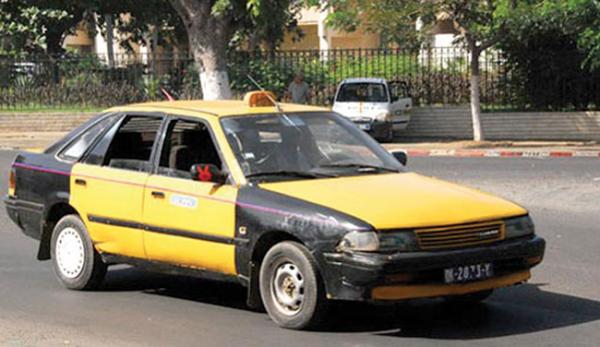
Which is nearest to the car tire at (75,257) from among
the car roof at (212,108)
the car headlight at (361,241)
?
the car roof at (212,108)

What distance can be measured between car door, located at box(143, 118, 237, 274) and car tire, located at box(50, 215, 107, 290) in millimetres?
797

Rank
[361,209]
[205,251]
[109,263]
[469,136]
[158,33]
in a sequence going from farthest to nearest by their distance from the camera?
[158,33] < [469,136] < [109,263] < [205,251] < [361,209]

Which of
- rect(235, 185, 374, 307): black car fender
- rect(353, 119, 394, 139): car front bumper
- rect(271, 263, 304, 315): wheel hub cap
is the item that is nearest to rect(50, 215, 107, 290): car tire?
rect(235, 185, 374, 307): black car fender

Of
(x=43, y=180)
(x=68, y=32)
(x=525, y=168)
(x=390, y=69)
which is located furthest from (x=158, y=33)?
(x=43, y=180)

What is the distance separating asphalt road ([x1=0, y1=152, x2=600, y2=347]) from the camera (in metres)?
7.95

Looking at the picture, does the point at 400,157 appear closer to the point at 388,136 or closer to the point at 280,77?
the point at 388,136

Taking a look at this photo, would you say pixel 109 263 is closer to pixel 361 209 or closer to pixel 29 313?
pixel 29 313

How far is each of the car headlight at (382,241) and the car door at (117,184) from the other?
215 cm

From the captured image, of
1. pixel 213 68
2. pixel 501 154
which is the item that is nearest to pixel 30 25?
pixel 213 68

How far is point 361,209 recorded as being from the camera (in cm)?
789

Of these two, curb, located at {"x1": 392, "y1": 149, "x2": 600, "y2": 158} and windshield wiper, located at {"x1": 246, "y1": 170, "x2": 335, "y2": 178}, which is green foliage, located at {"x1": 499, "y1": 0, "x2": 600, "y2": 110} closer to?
curb, located at {"x1": 392, "y1": 149, "x2": 600, "y2": 158}

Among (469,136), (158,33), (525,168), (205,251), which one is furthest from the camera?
(158,33)

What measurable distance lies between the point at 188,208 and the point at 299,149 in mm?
943

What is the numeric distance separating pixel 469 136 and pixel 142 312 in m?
22.5
